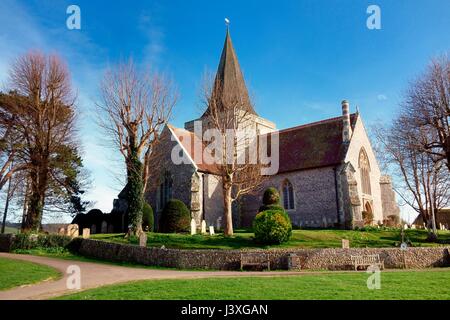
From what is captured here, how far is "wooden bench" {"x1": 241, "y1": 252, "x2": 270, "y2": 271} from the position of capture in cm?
1606

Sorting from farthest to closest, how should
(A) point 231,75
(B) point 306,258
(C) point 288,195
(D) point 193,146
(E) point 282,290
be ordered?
(A) point 231,75 < (D) point 193,146 < (C) point 288,195 < (B) point 306,258 < (E) point 282,290

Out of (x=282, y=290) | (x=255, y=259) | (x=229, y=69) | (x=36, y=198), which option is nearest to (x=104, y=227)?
(x=36, y=198)

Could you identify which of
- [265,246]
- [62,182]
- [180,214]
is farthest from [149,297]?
[62,182]

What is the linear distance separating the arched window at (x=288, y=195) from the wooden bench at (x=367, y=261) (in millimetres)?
13235

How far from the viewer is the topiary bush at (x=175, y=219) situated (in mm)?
24734

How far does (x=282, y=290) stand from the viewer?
30.9 feet

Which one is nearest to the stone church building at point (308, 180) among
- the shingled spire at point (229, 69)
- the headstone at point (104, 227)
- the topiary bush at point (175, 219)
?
the shingled spire at point (229, 69)

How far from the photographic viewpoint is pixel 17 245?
22.1 meters

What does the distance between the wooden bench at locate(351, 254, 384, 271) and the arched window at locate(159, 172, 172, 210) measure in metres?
17.3

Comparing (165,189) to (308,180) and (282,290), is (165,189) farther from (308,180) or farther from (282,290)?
(282,290)

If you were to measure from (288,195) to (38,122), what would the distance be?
748 inches

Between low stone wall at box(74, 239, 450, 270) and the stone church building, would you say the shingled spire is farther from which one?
low stone wall at box(74, 239, 450, 270)

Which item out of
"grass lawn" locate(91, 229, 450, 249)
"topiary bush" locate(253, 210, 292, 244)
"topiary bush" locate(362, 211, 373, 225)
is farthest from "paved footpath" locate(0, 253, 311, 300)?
"topiary bush" locate(362, 211, 373, 225)
